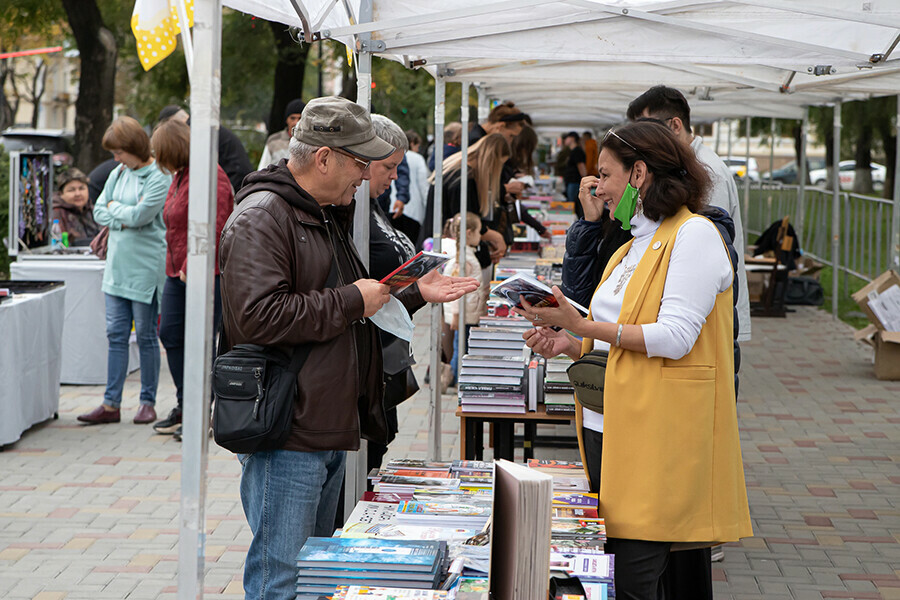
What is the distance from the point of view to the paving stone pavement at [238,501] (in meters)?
4.81

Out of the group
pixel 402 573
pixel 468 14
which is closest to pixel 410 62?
pixel 468 14

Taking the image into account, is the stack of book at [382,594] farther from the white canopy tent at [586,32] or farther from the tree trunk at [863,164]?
the tree trunk at [863,164]

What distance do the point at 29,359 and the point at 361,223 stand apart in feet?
13.0

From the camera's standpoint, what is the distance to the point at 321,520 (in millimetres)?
3223

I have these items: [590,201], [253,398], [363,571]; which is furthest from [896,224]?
[363,571]

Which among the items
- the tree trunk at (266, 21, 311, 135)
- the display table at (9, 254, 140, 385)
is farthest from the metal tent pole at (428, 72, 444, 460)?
the tree trunk at (266, 21, 311, 135)

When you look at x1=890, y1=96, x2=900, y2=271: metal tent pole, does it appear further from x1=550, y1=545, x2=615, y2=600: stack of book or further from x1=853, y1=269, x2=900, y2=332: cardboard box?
x1=550, y1=545, x2=615, y2=600: stack of book

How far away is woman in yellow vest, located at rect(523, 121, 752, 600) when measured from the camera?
2.90 m

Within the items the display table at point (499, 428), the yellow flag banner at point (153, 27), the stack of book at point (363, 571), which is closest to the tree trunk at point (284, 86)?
the display table at point (499, 428)

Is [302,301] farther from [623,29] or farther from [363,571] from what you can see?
[623,29]

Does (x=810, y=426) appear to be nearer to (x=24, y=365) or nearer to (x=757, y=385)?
(x=757, y=385)

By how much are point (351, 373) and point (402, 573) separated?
2.09 ft

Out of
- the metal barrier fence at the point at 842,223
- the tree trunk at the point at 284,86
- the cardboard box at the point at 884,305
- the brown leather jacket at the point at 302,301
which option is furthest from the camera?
the tree trunk at the point at 284,86

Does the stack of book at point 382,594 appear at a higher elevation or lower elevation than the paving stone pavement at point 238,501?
higher
